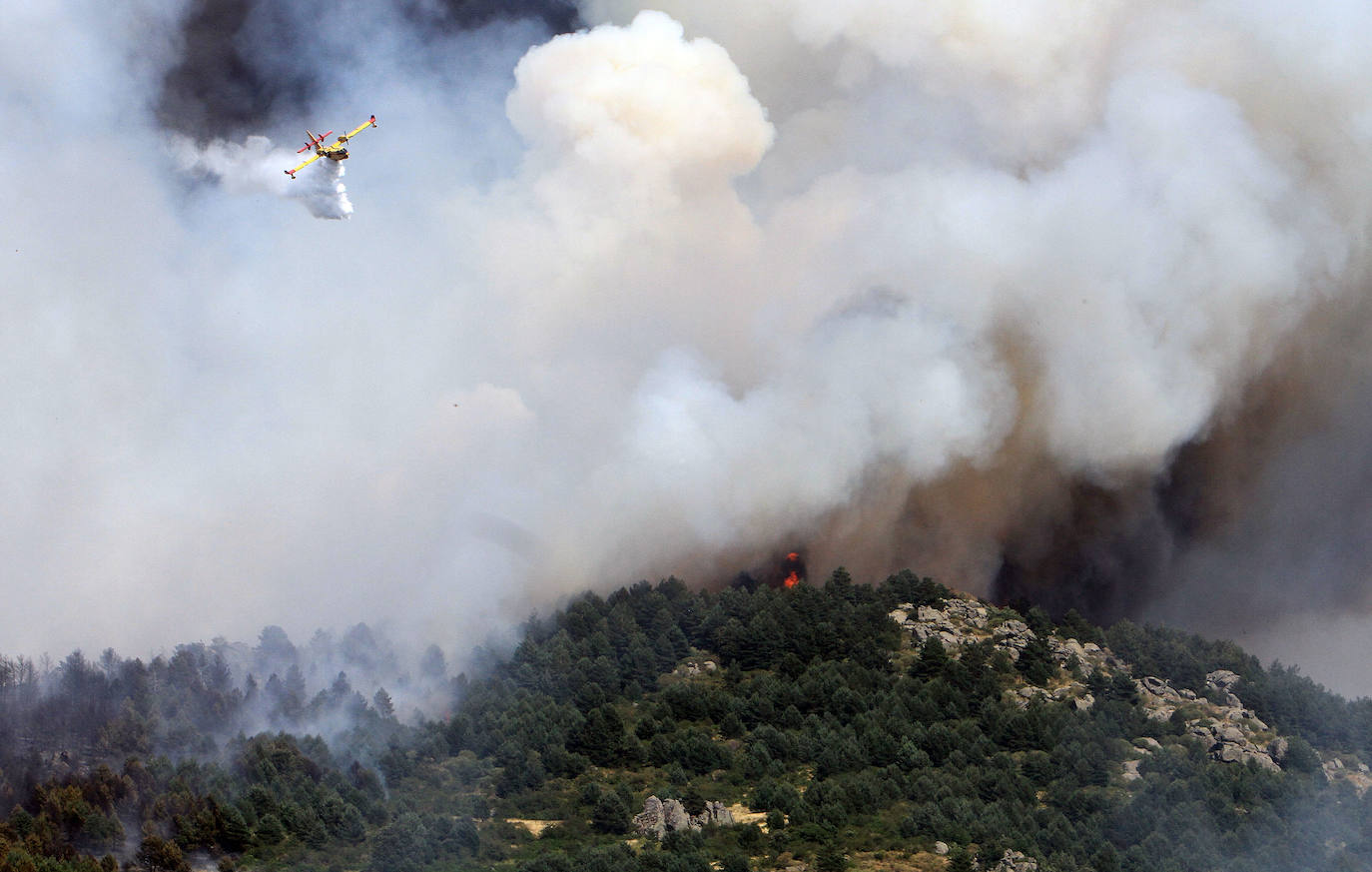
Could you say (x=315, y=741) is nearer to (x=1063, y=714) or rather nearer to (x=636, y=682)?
(x=636, y=682)

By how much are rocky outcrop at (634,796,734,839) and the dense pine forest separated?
14 centimetres

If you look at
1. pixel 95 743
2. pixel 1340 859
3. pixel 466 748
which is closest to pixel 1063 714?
pixel 1340 859

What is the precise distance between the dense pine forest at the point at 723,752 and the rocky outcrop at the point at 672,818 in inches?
5.3

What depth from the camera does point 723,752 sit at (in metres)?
89.4

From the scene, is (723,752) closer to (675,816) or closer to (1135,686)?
(675,816)

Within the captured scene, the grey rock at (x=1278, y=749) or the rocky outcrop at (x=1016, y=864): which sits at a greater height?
the grey rock at (x=1278, y=749)

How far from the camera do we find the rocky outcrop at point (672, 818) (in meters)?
81.9

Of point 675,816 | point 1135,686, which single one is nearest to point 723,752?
point 675,816

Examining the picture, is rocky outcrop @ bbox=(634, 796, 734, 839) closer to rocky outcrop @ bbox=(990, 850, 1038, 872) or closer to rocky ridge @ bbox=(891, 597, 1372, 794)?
rocky outcrop @ bbox=(990, 850, 1038, 872)

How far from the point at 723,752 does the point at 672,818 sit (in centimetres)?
767

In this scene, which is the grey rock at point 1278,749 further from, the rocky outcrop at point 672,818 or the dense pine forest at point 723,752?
the rocky outcrop at point 672,818

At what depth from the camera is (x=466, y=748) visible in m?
89.8

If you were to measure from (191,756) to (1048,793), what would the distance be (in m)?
38.4

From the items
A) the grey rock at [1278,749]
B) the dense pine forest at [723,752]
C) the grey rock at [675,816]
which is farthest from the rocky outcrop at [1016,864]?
the grey rock at [1278,749]
